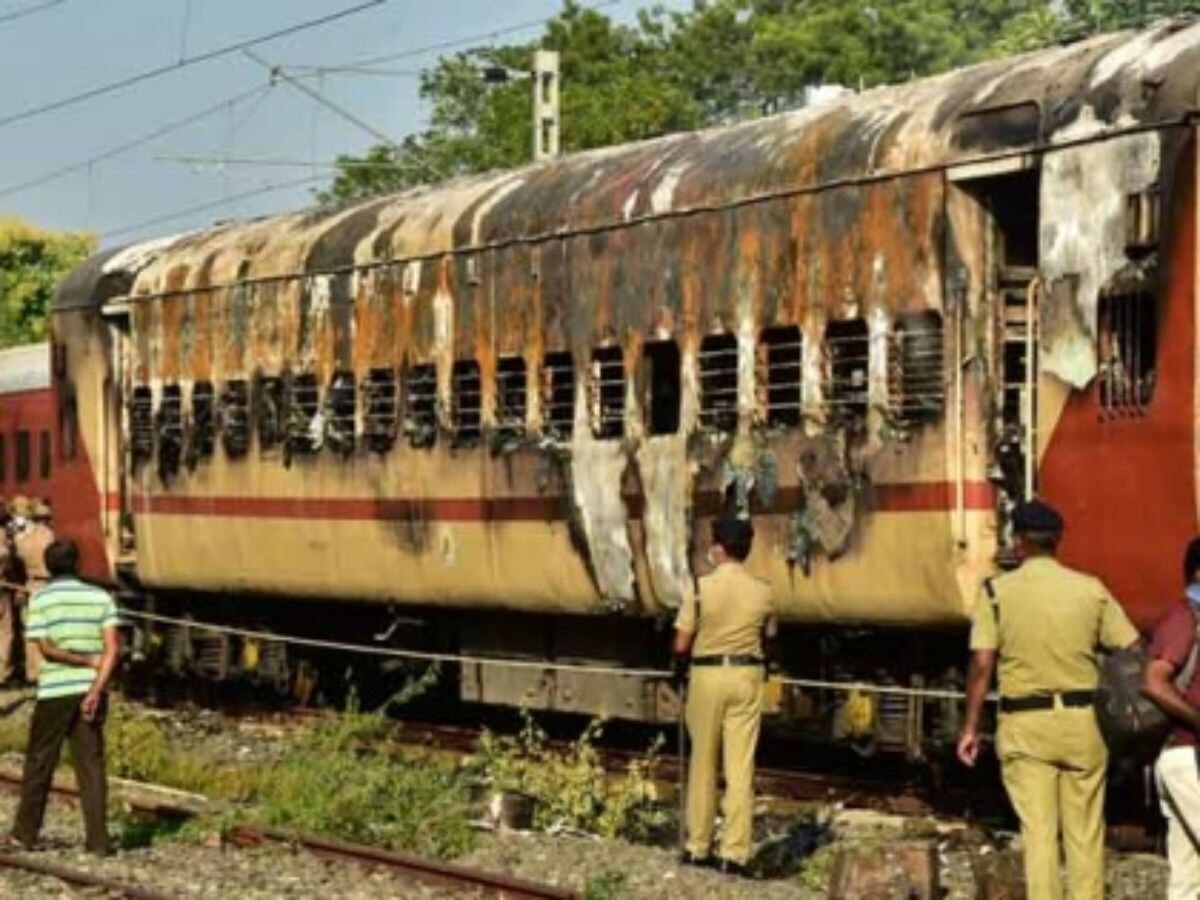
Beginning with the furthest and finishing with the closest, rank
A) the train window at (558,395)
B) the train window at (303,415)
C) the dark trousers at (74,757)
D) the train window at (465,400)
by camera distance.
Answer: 1. the train window at (303,415)
2. the train window at (465,400)
3. the train window at (558,395)
4. the dark trousers at (74,757)

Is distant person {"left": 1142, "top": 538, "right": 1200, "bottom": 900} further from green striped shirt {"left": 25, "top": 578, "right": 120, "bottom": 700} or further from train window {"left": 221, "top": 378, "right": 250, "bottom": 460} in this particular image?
train window {"left": 221, "top": 378, "right": 250, "bottom": 460}

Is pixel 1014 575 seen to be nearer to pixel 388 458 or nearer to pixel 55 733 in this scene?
pixel 55 733

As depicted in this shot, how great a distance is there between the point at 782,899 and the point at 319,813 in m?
3.31

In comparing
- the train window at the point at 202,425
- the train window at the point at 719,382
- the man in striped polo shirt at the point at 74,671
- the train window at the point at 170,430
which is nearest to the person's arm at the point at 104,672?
the man in striped polo shirt at the point at 74,671

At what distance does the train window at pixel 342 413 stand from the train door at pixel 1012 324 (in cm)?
666

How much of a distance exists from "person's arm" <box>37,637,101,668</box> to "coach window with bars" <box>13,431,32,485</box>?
14.9 meters

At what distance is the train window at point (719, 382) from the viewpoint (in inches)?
568

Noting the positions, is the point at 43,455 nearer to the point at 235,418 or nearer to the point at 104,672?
the point at 235,418

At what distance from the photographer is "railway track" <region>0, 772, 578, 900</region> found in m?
11.8

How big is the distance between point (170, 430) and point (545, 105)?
596 inches

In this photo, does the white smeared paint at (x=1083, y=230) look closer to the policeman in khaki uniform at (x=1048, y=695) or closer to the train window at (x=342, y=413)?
the policeman in khaki uniform at (x=1048, y=695)

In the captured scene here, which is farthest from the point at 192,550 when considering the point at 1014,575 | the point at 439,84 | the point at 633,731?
the point at 439,84

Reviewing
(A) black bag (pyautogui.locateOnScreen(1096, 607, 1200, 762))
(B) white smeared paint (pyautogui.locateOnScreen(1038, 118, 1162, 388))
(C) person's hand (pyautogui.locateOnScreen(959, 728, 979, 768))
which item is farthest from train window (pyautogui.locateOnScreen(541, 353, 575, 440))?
(C) person's hand (pyautogui.locateOnScreen(959, 728, 979, 768))

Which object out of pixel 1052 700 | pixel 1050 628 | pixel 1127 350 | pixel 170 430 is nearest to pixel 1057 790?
pixel 1052 700
